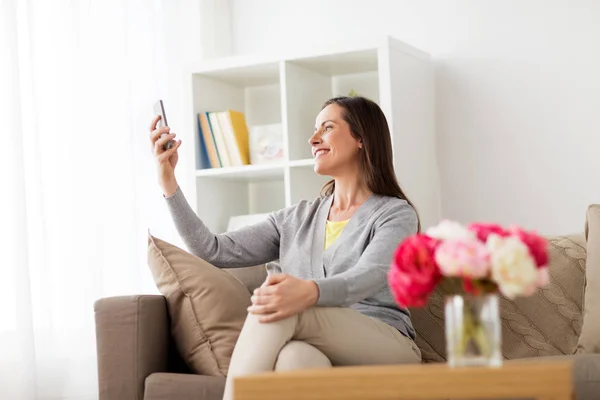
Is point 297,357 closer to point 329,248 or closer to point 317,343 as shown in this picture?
point 317,343

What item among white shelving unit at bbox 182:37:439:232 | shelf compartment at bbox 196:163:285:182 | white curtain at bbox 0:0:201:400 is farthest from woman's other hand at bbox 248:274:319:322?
shelf compartment at bbox 196:163:285:182

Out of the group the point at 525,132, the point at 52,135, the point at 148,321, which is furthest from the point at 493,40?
the point at 148,321

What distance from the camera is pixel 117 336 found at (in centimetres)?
224

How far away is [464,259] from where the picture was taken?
54.3 inches

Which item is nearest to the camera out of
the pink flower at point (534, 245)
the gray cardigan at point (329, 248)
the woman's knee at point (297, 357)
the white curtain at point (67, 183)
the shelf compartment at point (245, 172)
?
the pink flower at point (534, 245)

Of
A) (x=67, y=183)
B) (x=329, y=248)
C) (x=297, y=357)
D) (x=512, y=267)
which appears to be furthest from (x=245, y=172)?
(x=512, y=267)

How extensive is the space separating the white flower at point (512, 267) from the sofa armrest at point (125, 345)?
3.63 ft

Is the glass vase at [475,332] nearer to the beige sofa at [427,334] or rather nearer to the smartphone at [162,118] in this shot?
the beige sofa at [427,334]

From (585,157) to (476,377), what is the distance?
2.14 m

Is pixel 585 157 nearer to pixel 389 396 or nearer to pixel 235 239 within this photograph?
pixel 235 239

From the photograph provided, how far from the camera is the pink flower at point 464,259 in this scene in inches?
54.3

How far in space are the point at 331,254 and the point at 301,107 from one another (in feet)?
4.09

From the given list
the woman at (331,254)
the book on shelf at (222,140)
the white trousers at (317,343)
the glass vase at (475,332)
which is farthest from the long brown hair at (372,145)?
the glass vase at (475,332)

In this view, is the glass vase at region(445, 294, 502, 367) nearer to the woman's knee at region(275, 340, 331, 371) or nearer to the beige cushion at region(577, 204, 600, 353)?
the woman's knee at region(275, 340, 331, 371)
